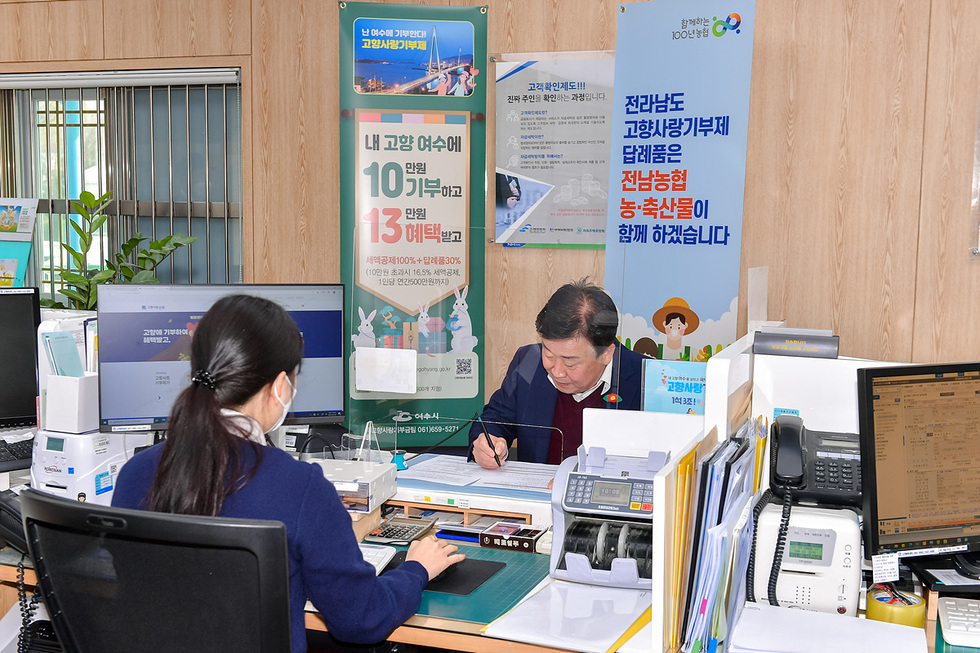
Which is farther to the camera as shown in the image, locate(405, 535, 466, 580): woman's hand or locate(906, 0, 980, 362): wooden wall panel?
locate(906, 0, 980, 362): wooden wall panel

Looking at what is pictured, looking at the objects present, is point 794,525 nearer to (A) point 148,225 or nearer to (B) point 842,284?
(B) point 842,284

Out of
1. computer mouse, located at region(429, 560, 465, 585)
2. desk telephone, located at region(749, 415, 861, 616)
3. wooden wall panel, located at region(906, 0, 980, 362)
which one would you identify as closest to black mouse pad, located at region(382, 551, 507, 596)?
computer mouse, located at region(429, 560, 465, 585)

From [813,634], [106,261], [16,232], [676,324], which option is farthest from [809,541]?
[106,261]

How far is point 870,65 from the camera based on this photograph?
3492mm

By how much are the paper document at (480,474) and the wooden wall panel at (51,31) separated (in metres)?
3.23

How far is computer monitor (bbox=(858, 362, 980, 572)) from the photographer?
175 cm

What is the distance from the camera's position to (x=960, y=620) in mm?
1668

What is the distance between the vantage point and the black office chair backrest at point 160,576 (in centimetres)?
112

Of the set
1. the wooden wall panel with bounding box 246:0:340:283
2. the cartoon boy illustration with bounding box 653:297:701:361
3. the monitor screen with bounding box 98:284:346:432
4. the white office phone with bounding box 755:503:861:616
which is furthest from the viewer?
the wooden wall panel with bounding box 246:0:340:283

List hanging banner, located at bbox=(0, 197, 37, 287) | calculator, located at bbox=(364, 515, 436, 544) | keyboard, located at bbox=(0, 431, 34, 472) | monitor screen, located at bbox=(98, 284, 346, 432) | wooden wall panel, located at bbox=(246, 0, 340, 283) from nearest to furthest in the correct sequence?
1. calculator, located at bbox=(364, 515, 436, 544)
2. monitor screen, located at bbox=(98, 284, 346, 432)
3. keyboard, located at bbox=(0, 431, 34, 472)
4. hanging banner, located at bbox=(0, 197, 37, 287)
5. wooden wall panel, located at bbox=(246, 0, 340, 283)

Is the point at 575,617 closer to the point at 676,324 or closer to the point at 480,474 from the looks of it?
the point at 480,474

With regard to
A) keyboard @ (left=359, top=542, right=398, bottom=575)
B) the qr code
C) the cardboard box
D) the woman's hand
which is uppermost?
the qr code

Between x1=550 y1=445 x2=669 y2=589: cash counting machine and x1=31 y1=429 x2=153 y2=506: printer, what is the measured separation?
1230 millimetres

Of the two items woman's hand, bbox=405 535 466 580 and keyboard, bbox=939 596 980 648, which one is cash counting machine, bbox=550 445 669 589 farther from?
keyboard, bbox=939 596 980 648
